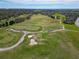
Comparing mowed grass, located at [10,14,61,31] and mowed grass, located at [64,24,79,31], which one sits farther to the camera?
mowed grass, located at [64,24,79,31]

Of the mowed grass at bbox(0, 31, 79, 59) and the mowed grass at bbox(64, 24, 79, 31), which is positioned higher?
the mowed grass at bbox(64, 24, 79, 31)

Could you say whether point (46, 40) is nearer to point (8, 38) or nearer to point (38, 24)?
point (38, 24)

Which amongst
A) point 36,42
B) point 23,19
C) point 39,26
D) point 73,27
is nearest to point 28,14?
point 23,19

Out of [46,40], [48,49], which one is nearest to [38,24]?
[46,40]

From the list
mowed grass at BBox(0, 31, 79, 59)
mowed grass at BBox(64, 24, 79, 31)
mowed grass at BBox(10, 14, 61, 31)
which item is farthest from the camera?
mowed grass at BBox(64, 24, 79, 31)

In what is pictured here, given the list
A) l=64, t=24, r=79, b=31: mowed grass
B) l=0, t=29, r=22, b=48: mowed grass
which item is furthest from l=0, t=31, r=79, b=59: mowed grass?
l=64, t=24, r=79, b=31: mowed grass

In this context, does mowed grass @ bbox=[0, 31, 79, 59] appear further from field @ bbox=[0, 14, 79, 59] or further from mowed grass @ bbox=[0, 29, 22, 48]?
mowed grass @ bbox=[0, 29, 22, 48]

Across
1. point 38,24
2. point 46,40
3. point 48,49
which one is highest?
point 38,24
